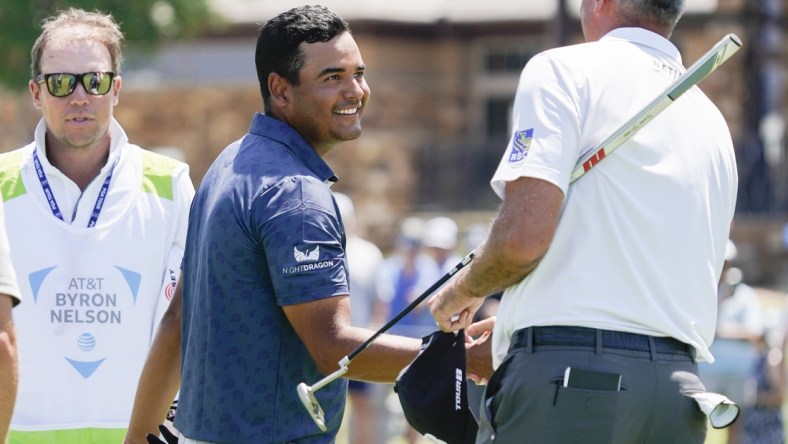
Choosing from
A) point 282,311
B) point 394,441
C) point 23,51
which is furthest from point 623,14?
point 23,51

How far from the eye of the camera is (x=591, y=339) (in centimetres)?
422

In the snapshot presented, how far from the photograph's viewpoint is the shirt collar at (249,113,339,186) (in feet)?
15.0

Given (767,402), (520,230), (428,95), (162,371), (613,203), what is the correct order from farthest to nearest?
(428,95), (767,402), (162,371), (613,203), (520,230)

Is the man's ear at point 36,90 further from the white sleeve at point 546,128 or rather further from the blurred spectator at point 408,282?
A: the blurred spectator at point 408,282

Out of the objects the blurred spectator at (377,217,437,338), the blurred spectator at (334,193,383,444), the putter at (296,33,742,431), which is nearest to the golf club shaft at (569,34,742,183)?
the putter at (296,33,742,431)

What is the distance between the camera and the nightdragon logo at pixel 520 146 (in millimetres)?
4211

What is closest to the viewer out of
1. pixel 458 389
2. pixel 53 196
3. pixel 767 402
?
pixel 458 389

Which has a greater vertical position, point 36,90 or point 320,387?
point 36,90

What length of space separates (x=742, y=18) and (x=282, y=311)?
66.7ft

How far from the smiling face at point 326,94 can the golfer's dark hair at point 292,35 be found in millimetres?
21

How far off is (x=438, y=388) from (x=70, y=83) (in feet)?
6.47

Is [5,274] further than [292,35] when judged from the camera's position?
No

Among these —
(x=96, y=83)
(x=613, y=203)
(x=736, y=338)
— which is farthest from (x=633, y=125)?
(x=736, y=338)

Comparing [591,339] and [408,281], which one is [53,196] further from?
[408,281]
